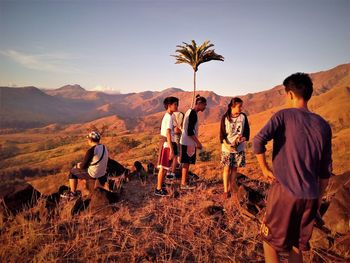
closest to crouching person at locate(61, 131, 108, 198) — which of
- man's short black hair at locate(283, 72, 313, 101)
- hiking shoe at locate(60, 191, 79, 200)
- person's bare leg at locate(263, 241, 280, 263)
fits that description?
hiking shoe at locate(60, 191, 79, 200)

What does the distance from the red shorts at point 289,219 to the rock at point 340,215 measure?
189 cm

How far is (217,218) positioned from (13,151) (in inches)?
1523

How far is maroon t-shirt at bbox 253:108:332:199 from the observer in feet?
6.93

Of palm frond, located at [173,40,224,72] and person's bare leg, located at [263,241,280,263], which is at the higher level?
palm frond, located at [173,40,224,72]

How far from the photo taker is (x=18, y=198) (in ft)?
13.8

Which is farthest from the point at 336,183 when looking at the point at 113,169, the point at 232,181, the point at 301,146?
the point at 113,169

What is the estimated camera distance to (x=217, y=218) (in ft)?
13.5

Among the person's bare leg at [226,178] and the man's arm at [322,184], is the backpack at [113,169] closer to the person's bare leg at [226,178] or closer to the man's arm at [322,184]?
the person's bare leg at [226,178]

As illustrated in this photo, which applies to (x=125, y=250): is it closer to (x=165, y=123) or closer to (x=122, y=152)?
(x=165, y=123)

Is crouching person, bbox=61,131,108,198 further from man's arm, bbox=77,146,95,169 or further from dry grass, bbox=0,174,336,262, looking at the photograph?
dry grass, bbox=0,174,336,262

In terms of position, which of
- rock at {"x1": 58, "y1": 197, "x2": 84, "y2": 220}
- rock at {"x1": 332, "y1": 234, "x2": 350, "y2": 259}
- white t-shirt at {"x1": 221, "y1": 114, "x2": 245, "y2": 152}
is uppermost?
Answer: white t-shirt at {"x1": 221, "y1": 114, "x2": 245, "y2": 152}

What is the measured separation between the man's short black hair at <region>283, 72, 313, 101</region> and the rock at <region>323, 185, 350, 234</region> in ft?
7.96

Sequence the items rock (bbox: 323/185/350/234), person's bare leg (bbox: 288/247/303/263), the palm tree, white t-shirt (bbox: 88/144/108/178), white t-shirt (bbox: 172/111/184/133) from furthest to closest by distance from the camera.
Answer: the palm tree → white t-shirt (bbox: 172/111/184/133) → white t-shirt (bbox: 88/144/108/178) → rock (bbox: 323/185/350/234) → person's bare leg (bbox: 288/247/303/263)

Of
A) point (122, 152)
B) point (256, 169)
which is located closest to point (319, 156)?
point (256, 169)
